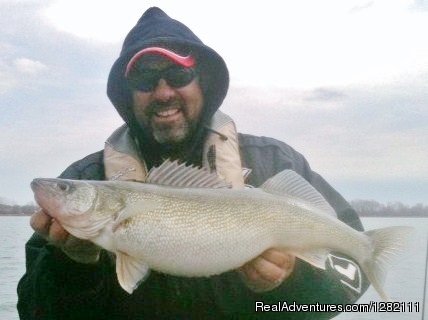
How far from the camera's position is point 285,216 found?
3.71 meters

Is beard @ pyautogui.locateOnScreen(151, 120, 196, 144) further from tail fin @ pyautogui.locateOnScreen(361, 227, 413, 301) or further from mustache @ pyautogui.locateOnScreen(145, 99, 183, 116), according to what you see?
tail fin @ pyautogui.locateOnScreen(361, 227, 413, 301)

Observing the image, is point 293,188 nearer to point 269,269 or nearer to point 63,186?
point 269,269

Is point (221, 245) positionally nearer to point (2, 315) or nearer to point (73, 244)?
point (73, 244)

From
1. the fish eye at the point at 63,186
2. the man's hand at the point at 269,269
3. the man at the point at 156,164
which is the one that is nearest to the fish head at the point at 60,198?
the fish eye at the point at 63,186

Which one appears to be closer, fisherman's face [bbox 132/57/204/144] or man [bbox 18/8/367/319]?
man [bbox 18/8/367/319]

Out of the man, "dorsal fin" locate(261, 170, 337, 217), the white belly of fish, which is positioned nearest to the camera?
the white belly of fish

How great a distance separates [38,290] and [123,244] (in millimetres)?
1122

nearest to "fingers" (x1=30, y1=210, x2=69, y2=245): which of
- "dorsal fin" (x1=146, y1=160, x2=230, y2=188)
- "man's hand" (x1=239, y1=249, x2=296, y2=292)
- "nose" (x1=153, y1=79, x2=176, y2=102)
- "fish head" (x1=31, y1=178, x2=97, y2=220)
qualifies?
"fish head" (x1=31, y1=178, x2=97, y2=220)

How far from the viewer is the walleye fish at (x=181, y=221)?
11.2 ft

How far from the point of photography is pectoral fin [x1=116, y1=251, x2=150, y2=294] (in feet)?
11.2

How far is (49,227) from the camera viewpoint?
364 cm

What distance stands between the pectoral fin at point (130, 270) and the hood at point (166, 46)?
62.1 inches

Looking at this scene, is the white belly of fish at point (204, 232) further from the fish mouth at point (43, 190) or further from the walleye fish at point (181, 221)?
the fish mouth at point (43, 190)

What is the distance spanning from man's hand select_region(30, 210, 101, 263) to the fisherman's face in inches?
46.0
